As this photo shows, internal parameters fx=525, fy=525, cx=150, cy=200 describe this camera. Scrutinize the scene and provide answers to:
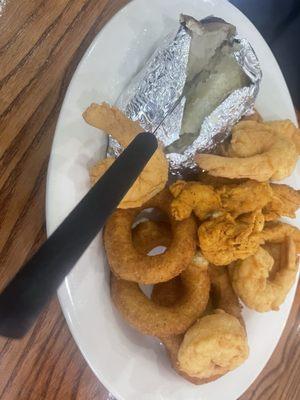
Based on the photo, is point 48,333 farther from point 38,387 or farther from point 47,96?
point 47,96

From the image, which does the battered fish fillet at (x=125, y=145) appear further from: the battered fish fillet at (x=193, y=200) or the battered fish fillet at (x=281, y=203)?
the battered fish fillet at (x=281, y=203)

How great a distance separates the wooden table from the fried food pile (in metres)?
0.10

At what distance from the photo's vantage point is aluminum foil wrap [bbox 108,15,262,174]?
0.77 metres

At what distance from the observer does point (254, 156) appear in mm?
790

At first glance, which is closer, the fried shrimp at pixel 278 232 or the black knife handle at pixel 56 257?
the black knife handle at pixel 56 257

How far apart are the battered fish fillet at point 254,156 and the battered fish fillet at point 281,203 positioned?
0.15ft

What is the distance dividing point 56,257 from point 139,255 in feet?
1.11

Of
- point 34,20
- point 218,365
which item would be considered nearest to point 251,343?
point 218,365

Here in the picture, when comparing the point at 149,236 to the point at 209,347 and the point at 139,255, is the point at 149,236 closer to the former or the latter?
the point at 139,255

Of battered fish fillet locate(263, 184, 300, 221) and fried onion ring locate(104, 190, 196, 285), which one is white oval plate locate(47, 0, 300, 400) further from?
battered fish fillet locate(263, 184, 300, 221)

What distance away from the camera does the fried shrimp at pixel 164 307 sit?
77cm

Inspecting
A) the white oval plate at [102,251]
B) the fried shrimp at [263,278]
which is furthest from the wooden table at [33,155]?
the fried shrimp at [263,278]

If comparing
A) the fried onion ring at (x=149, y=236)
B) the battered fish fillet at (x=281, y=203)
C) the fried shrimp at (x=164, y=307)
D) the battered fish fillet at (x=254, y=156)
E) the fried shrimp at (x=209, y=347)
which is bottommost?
the fried shrimp at (x=209, y=347)

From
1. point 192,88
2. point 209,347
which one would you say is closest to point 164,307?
point 209,347
